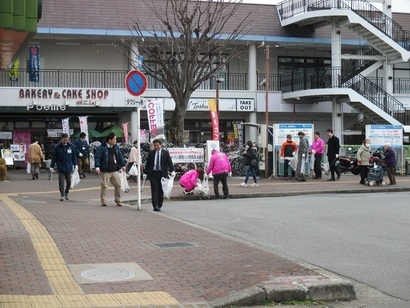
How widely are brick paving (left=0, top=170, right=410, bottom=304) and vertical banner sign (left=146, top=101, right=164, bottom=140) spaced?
9236mm

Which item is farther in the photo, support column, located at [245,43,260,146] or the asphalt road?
support column, located at [245,43,260,146]

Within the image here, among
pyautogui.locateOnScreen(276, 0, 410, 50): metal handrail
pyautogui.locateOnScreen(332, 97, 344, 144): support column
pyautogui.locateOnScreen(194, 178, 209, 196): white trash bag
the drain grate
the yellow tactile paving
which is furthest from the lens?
pyautogui.locateOnScreen(332, 97, 344, 144): support column

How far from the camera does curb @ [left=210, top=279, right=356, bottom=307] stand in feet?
21.6

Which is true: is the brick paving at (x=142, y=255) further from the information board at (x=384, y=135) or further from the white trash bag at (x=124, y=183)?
the information board at (x=384, y=135)

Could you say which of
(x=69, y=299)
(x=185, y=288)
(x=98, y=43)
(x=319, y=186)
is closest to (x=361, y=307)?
(x=185, y=288)

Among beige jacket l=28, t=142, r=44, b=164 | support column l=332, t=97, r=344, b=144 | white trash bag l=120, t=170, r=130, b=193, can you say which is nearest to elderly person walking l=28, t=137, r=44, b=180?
beige jacket l=28, t=142, r=44, b=164

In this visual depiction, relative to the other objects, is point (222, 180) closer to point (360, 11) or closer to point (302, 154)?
point (302, 154)

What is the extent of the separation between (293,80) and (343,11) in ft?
17.3

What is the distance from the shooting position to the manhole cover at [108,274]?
7352mm

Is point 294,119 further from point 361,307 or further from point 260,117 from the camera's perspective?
point 361,307

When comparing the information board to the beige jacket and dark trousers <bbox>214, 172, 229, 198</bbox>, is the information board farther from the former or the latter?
the beige jacket

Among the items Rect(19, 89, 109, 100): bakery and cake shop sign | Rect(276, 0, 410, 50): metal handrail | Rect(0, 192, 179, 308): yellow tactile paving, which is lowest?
Rect(0, 192, 179, 308): yellow tactile paving

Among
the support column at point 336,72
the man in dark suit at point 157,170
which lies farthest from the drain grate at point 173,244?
the support column at point 336,72

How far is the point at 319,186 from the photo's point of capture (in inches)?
843
